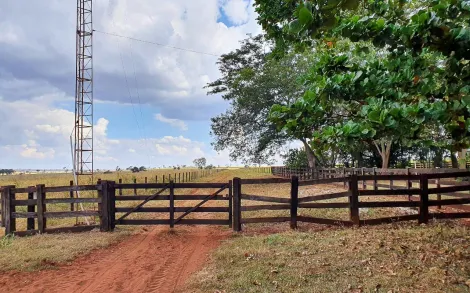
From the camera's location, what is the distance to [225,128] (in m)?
Result: 31.5

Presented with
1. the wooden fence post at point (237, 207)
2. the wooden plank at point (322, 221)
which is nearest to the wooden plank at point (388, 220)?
the wooden plank at point (322, 221)

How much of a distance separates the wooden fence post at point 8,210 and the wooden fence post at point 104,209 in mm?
2400

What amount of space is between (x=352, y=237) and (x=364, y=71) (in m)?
4.24

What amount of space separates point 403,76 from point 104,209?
8.05 m

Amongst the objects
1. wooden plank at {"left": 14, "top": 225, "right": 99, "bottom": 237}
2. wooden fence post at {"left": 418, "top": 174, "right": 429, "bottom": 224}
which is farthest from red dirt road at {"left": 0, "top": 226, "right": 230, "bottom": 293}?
wooden fence post at {"left": 418, "top": 174, "right": 429, "bottom": 224}

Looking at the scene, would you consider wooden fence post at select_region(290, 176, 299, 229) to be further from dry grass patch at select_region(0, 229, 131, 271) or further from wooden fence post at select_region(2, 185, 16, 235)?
wooden fence post at select_region(2, 185, 16, 235)

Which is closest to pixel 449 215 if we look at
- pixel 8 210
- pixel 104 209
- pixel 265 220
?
pixel 265 220

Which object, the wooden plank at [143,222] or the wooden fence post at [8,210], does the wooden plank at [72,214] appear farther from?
the wooden fence post at [8,210]

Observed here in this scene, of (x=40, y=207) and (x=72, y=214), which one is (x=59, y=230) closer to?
(x=72, y=214)

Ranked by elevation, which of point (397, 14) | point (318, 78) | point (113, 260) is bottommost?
point (113, 260)

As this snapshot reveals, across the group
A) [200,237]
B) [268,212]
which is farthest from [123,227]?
[268,212]

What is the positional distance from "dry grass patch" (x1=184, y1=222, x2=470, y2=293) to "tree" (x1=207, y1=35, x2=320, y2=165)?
51.6 ft

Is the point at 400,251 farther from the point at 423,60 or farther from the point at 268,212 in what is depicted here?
the point at 268,212

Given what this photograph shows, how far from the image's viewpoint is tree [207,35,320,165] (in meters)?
A: 26.2
